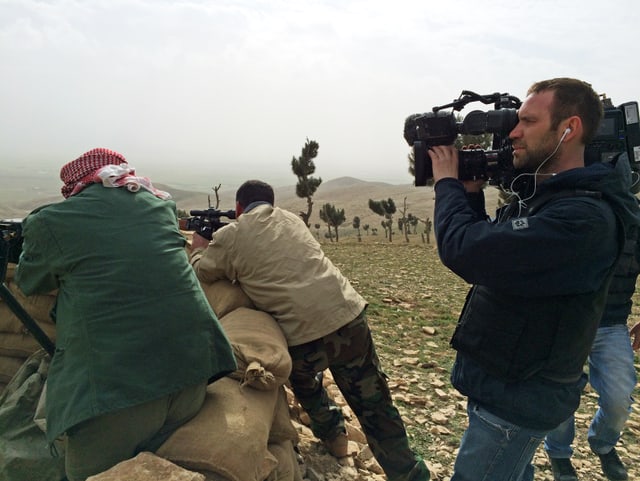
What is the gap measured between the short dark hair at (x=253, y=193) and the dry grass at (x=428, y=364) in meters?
2.22

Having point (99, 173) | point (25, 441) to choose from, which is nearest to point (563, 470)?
point (25, 441)

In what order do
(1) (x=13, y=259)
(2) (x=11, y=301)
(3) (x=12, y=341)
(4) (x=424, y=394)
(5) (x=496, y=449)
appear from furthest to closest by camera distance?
(4) (x=424, y=394) < (3) (x=12, y=341) < (1) (x=13, y=259) < (2) (x=11, y=301) < (5) (x=496, y=449)

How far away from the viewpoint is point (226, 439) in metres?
2.12

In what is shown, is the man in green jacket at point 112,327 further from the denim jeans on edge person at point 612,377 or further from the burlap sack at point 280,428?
the denim jeans on edge person at point 612,377

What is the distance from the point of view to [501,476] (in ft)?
6.89

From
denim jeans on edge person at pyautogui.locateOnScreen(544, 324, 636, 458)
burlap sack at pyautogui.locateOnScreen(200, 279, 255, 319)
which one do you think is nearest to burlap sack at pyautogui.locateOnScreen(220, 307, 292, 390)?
burlap sack at pyautogui.locateOnScreen(200, 279, 255, 319)

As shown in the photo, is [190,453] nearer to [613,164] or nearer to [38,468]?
[38,468]

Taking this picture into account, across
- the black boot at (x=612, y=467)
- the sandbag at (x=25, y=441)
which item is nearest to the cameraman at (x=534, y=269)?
the black boot at (x=612, y=467)

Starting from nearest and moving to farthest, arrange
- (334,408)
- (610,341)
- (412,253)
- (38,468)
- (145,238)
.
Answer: (145,238), (38,468), (610,341), (334,408), (412,253)

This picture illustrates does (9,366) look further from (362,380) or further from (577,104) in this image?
(577,104)

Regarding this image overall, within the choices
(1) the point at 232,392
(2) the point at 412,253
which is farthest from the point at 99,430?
(2) the point at 412,253

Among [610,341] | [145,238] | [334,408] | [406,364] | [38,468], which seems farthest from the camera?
[406,364]

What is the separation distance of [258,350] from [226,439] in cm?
56

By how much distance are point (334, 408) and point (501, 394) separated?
1591 mm
